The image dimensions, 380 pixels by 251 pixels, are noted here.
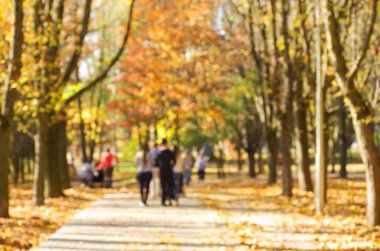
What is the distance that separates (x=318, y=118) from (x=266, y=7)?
7.53 m

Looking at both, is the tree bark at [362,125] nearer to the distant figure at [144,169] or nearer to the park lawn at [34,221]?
the park lawn at [34,221]

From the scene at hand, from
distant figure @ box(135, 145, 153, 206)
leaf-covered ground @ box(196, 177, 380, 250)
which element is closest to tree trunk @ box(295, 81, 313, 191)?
leaf-covered ground @ box(196, 177, 380, 250)

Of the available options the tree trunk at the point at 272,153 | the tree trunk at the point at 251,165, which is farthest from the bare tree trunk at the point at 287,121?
the tree trunk at the point at 251,165

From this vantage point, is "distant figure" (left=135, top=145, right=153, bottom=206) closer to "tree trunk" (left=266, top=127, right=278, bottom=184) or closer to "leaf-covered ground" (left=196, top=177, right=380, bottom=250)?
"leaf-covered ground" (left=196, top=177, right=380, bottom=250)

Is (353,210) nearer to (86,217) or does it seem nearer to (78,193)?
(86,217)

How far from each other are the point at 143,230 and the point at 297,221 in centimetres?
358

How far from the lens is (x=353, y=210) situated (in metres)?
19.6

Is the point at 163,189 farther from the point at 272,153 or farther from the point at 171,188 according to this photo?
the point at 272,153

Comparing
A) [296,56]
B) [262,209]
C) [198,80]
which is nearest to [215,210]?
[262,209]

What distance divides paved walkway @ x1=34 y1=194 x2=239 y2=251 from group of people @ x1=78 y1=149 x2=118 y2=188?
10.2 m

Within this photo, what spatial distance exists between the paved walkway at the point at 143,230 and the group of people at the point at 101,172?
1021 cm

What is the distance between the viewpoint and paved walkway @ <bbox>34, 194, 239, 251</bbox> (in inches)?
489

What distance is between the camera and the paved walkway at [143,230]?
12422mm

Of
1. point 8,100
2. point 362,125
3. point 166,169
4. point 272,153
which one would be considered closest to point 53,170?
point 166,169
